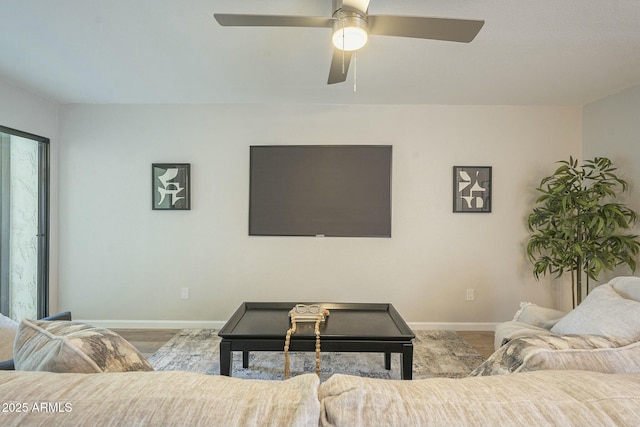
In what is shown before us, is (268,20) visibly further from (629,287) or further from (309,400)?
(629,287)

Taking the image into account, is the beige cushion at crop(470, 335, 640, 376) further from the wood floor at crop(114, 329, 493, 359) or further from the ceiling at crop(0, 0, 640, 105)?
the wood floor at crop(114, 329, 493, 359)

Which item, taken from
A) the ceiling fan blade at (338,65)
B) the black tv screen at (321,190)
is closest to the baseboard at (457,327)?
the black tv screen at (321,190)

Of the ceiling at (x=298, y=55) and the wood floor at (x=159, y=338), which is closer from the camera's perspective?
the ceiling at (x=298, y=55)

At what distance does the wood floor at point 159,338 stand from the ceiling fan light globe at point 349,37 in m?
2.78

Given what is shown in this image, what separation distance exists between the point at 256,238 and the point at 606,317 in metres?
2.89

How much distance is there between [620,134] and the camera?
3078mm

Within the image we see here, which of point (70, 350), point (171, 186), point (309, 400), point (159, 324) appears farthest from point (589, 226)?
point (159, 324)

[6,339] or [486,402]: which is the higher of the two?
[486,402]

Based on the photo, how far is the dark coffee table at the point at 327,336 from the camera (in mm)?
1931

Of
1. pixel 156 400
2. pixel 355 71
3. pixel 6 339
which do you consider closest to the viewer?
pixel 156 400

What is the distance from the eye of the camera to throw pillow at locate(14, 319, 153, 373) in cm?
82

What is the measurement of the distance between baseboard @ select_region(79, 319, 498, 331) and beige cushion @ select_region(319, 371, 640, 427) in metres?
3.01

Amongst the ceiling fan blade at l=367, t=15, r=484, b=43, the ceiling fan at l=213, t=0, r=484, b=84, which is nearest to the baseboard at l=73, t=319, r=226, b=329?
the ceiling fan at l=213, t=0, r=484, b=84

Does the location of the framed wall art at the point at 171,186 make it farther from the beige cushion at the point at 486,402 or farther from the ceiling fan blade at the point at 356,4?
the beige cushion at the point at 486,402
